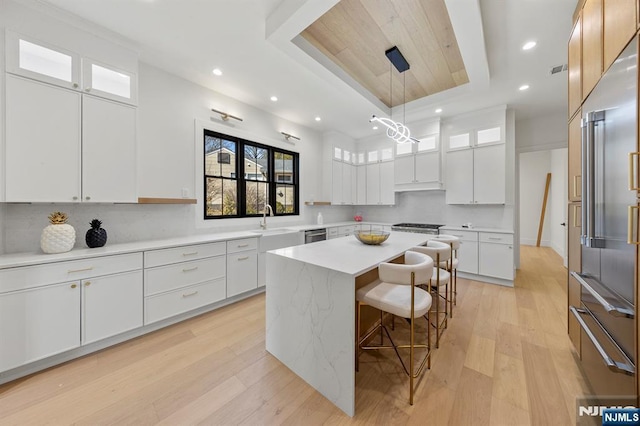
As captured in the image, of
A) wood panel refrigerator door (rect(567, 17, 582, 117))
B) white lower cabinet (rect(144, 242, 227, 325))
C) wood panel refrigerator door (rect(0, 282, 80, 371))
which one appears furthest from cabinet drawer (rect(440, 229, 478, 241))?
wood panel refrigerator door (rect(0, 282, 80, 371))

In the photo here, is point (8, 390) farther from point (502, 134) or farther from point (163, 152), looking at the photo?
point (502, 134)

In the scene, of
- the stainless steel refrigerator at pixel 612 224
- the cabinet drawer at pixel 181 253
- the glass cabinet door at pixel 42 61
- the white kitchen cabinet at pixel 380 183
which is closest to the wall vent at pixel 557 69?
the stainless steel refrigerator at pixel 612 224

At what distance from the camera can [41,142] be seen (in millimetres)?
1887

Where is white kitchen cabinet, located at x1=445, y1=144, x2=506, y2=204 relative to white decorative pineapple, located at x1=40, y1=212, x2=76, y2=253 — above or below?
above

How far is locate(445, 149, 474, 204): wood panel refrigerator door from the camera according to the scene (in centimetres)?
414

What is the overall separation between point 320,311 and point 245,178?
2.86 m

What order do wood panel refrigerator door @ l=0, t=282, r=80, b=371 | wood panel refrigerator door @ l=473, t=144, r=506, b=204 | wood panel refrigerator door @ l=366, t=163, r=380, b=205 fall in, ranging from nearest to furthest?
1. wood panel refrigerator door @ l=0, t=282, r=80, b=371
2. wood panel refrigerator door @ l=473, t=144, r=506, b=204
3. wood panel refrigerator door @ l=366, t=163, r=380, b=205

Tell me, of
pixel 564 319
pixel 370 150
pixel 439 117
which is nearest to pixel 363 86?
pixel 439 117

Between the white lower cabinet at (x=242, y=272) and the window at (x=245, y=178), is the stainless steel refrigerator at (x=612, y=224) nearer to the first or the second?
the white lower cabinet at (x=242, y=272)

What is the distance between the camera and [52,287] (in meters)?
1.81

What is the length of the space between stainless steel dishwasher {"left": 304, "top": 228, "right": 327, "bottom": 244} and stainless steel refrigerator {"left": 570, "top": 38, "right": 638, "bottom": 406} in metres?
3.22

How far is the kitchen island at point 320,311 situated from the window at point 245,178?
6.48 feet

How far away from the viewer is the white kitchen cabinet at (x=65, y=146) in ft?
5.89

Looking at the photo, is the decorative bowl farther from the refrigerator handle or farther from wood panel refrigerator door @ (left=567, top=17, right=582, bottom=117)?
wood panel refrigerator door @ (left=567, top=17, right=582, bottom=117)
